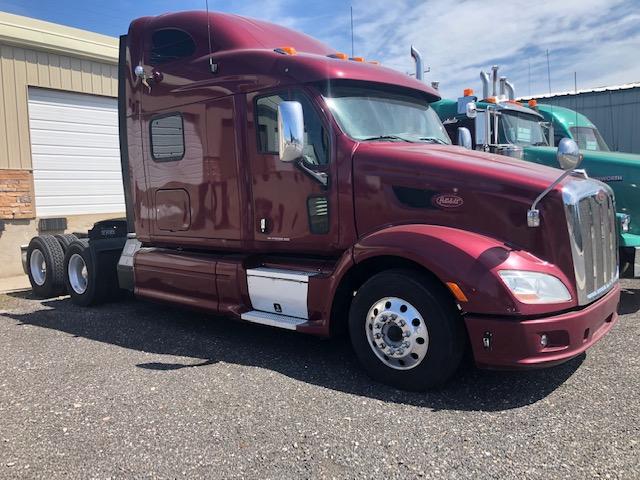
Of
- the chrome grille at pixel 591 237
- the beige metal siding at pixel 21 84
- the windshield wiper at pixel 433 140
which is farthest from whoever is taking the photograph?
the beige metal siding at pixel 21 84

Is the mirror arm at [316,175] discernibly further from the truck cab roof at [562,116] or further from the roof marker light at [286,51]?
the truck cab roof at [562,116]

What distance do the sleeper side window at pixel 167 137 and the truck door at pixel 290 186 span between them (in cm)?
103

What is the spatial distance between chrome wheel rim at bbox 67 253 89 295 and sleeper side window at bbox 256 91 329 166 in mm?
3881

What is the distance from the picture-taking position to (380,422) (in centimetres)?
365

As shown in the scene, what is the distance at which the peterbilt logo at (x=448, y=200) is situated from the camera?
4.16 metres

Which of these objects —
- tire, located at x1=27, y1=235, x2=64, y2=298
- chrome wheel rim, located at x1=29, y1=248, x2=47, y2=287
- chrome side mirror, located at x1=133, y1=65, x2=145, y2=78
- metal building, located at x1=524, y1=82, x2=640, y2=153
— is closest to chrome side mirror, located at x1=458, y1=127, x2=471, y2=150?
chrome side mirror, located at x1=133, y1=65, x2=145, y2=78

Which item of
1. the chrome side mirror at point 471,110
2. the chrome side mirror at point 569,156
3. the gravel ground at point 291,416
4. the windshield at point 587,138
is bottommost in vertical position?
the gravel ground at point 291,416

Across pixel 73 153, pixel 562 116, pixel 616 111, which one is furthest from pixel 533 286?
pixel 616 111

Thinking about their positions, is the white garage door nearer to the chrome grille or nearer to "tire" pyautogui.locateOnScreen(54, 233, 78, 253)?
"tire" pyautogui.locateOnScreen(54, 233, 78, 253)

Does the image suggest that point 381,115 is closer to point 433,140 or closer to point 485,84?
point 433,140

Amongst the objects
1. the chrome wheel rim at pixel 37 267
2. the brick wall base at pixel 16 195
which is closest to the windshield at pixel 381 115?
the chrome wheel rim at pixel 37 267

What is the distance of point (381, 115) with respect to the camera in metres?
5.04

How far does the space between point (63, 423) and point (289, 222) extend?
7.67 feet

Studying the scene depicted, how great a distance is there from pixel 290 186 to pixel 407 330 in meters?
1.67
